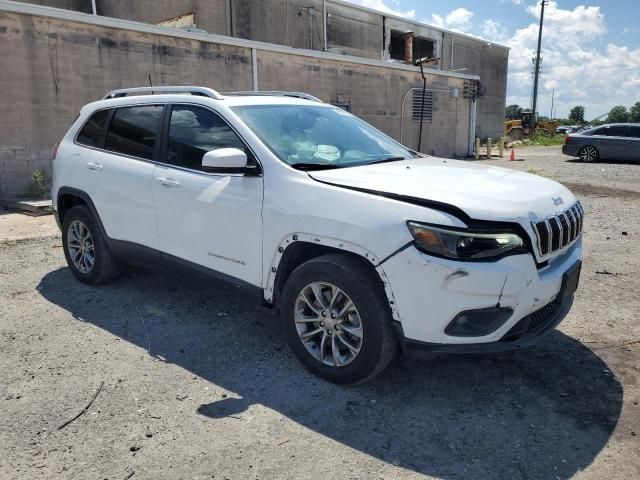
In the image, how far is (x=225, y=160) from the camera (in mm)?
3348

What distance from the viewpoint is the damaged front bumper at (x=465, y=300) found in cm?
270

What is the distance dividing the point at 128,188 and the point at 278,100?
4.79ft

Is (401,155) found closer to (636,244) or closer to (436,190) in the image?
(436,190)

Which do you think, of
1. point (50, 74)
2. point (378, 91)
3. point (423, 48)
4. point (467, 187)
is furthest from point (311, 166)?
point (423, 48)

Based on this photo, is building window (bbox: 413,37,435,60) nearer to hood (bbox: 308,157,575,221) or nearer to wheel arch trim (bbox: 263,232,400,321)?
hood (bbox: 308,157,575,221)

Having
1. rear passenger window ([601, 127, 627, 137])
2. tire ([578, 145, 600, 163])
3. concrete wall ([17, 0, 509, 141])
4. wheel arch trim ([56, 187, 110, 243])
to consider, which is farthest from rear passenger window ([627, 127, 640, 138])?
wheel arch trim ([56, 187, 110, 243])

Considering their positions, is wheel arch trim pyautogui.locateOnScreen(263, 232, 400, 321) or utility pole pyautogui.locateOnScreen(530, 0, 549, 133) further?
utility pole pyautogui.locateOnScreen(530, 0, 549, 133)

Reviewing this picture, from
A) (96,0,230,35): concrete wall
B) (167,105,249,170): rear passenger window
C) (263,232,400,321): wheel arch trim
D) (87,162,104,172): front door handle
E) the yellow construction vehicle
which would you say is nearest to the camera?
(263,232,400,321): wheel arch trim

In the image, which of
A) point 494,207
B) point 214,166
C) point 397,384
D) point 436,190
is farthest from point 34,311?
point 494,207

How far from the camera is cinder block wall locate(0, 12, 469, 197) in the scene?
9430mm

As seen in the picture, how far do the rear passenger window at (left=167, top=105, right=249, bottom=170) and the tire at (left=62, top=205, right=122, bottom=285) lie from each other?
1.26m

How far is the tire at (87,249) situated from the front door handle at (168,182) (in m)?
1.07

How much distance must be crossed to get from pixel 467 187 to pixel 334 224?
0.82 meters

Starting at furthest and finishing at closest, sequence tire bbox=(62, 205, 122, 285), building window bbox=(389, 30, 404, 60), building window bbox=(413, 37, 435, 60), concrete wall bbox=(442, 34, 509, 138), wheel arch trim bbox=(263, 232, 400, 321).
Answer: concrete wall bbox=(442, 34, 509, 138)
building window bbox=(413, 37, 435, 60)
building window bbox=(389, 30, 404, 60)
tire bbox=(62, 205, 122, 285)
wheel arch trim bbox=(263, 232, 400, 321)
